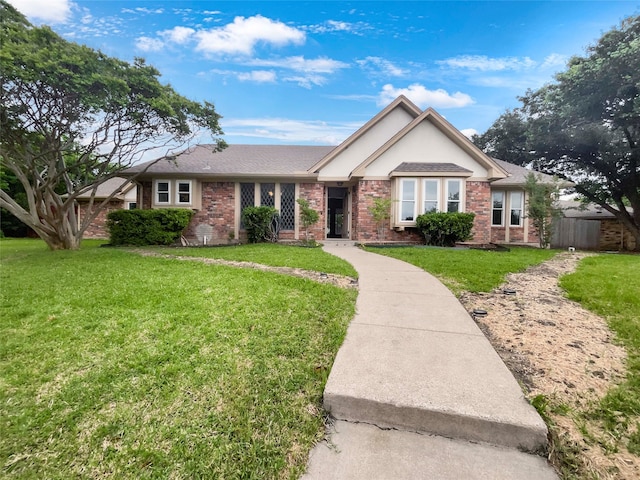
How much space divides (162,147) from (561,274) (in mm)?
13384

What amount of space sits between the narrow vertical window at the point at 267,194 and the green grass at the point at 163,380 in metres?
9.74

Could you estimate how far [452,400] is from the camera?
2162 millimetres

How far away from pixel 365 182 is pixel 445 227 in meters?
3.70

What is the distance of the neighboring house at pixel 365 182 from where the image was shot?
12.3 meters

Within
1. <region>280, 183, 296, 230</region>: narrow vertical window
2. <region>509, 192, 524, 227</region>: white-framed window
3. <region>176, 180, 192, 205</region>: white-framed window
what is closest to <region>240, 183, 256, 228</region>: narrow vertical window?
<region>280, 183, 296, 230</region>: narrow vertical window

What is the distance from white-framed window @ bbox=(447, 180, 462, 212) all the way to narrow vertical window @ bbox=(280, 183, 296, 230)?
671 centimetres

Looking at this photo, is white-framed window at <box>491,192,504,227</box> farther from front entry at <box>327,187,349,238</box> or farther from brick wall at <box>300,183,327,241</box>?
brick wall at <box>300,183,327,241</box>

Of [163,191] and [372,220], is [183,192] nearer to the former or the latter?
[163,191]

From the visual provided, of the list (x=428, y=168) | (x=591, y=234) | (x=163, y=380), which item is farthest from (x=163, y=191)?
(x=591, y=234)

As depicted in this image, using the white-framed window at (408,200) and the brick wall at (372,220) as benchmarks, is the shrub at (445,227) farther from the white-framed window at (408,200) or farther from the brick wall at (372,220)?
the brick wall at (372,220)

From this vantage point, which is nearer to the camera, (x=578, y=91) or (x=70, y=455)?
(x=70, y=455)

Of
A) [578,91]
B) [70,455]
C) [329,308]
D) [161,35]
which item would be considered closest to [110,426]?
[70,455]

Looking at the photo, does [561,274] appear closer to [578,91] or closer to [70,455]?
[70,455]

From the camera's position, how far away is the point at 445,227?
1141cm
